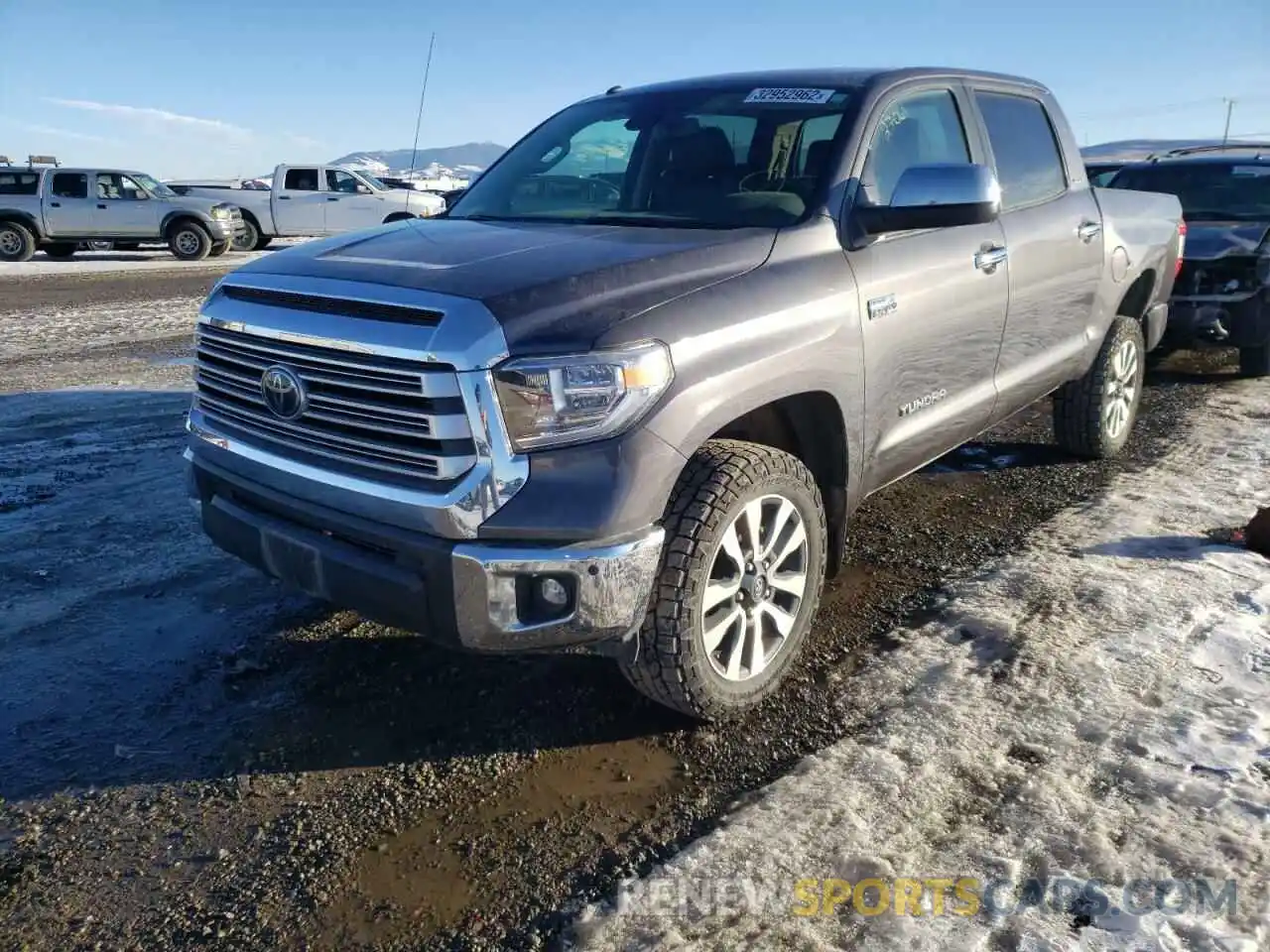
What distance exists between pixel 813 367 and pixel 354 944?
1940 mm

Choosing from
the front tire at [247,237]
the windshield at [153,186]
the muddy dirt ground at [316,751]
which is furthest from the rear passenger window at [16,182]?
the muddy dirt ground at [316,751]

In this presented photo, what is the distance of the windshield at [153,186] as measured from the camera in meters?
19.8

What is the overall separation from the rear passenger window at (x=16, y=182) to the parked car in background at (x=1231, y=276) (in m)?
20.0

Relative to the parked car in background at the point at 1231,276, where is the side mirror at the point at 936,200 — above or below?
above

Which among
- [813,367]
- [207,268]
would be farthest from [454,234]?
[207,268]

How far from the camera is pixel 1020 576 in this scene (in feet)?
12.6

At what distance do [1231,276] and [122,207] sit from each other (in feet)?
64.7

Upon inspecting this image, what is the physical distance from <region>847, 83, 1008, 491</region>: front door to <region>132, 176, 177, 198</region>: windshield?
64.6ft

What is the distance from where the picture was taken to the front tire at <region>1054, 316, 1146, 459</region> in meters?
5.12

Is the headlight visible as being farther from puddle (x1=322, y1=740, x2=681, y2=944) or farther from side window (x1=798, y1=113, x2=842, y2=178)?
side window (x1=798, y1=113, x2=842, y2=178)

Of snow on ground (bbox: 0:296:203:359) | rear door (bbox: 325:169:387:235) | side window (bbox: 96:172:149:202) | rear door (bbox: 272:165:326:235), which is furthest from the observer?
rear door (bbox: 272:165:326:235)

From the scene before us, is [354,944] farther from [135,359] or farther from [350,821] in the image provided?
[135,359]

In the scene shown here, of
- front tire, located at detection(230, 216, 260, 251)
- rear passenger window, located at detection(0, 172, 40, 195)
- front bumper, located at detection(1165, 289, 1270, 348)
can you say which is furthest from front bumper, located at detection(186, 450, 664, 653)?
front tire, located at detection(230, 216, 260, 251)

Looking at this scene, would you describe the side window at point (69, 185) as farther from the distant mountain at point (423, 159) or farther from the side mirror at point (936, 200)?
the side mirror at point (936, 200)
